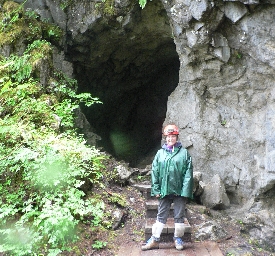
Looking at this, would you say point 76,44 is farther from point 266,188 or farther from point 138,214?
point 266,188

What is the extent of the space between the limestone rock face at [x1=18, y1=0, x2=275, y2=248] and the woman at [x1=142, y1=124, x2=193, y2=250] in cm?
243

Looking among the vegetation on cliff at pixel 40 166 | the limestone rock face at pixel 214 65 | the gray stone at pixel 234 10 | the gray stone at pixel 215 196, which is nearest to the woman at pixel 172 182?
the vegetation on cliff at pixel 40 166

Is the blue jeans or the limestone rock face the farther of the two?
the limestone rock face

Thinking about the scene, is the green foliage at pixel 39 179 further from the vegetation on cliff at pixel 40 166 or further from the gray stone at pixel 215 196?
the gray stone at pixel 215 196

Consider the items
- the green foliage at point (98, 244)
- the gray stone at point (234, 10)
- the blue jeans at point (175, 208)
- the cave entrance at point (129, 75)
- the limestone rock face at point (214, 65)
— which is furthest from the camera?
the cave entrance at point (129, 75)

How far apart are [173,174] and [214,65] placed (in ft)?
12.4

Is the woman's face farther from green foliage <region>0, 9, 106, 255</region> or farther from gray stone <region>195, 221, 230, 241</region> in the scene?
gray stone <region>195, 221, 230, 241</region>

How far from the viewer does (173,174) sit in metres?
4.96

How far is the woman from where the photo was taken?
497 centimetres

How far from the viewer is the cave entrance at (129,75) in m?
9.23

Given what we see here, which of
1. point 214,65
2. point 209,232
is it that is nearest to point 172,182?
point 209,232

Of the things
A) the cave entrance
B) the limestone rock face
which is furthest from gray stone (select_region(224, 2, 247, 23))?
the cave entrance

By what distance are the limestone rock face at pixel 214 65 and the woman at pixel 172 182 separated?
2432 millimetres

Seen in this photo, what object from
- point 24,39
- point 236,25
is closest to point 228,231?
point 236,25
